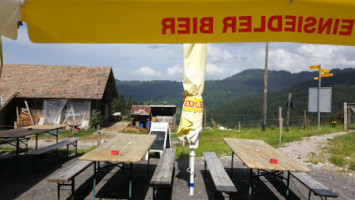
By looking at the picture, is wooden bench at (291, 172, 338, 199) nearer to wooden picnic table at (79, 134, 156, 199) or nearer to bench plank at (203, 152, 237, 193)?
bench plank at (203, 152, 237, 193)

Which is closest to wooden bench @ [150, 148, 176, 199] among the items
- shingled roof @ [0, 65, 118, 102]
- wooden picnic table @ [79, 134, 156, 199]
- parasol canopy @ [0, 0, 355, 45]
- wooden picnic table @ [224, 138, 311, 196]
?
wooden picnic table @ [79, 134, 156, 199]

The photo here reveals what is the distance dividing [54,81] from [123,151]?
55.3 feet

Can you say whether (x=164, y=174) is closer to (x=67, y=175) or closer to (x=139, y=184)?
(x=139, y=184)

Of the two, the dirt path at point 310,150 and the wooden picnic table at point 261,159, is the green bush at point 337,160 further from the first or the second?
the wooden picnic table at point 261,159

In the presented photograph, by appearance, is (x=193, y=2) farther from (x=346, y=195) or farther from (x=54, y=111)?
(x=54, y=111)

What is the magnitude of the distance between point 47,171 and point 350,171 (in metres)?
8.95

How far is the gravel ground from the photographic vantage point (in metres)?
5.43

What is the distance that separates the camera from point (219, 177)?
5062mm

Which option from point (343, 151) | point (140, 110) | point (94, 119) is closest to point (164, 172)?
point (343, 151)

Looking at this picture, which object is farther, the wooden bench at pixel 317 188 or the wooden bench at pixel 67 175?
the wooden bench at pixel 67 175

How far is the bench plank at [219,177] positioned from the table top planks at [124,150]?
1.53 meters

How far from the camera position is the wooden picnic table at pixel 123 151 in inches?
176

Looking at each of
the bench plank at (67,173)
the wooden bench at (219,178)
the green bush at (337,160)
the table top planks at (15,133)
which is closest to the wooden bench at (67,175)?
the bench plank at (67,173)

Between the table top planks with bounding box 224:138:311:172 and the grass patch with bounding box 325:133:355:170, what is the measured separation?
11.6 ft
